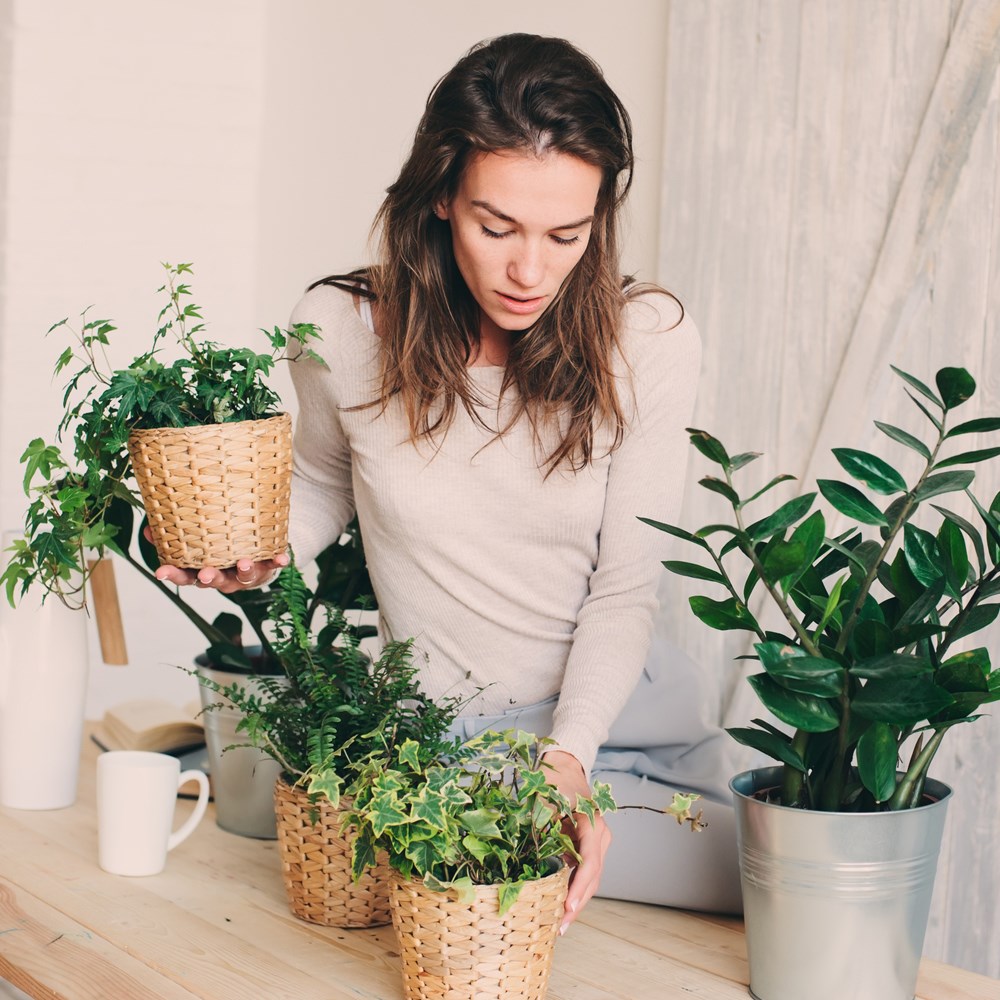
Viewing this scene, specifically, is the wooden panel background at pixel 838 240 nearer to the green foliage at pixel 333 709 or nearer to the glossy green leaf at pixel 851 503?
the glossy green leaf at pixel 851 503

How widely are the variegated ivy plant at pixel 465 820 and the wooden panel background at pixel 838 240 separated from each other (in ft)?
2.97

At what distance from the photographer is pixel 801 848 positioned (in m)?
1.16

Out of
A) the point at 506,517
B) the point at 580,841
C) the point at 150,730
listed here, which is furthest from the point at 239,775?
the point at 580,841

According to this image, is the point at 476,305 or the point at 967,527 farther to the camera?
the point at 476,305

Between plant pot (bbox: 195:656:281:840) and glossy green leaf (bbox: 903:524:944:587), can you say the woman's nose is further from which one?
plant pot (bbox: 195:656:281:840)

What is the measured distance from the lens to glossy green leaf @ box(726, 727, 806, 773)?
1.19m

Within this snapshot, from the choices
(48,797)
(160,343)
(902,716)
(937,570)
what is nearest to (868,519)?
(937,570)

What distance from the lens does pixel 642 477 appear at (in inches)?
64.7

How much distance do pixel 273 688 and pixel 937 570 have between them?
78cm

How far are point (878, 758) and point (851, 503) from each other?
0.23 m

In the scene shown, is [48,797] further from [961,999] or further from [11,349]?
[11,349]

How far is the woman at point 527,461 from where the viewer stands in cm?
151

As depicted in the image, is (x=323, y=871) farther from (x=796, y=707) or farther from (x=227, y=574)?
(x=796, y=707)

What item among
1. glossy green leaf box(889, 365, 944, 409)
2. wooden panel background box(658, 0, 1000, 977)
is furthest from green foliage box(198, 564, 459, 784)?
wooden panel background box(658, 0, 1000, 977)
